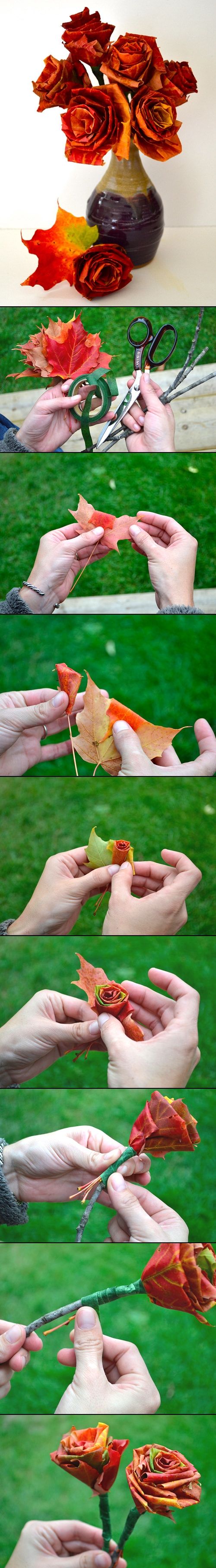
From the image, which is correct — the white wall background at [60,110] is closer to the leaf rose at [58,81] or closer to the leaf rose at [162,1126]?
the leaf rose at [58,81]

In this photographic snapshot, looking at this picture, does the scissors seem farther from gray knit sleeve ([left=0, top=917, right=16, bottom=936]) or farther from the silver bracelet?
gray knit sleeve ([left=0, top=917, right=16, bottom=936])

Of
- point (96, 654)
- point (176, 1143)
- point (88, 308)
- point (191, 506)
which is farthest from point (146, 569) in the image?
point (176, 1143)

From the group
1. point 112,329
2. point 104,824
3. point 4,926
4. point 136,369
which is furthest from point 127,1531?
point 112,329

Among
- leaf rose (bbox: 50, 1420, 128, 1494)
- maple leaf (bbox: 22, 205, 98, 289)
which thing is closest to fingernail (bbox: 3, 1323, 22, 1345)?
leaf rose (bbox: 50, 1420, 128, 1494)

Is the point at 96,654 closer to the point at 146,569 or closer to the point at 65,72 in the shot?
the point at 146,569

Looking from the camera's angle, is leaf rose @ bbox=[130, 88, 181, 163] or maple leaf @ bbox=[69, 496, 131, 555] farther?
leaf rose @ bbox=[130, 88, 181, 163]

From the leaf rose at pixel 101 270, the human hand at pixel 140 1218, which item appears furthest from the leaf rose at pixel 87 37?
the human hand at pixel 140 1218
